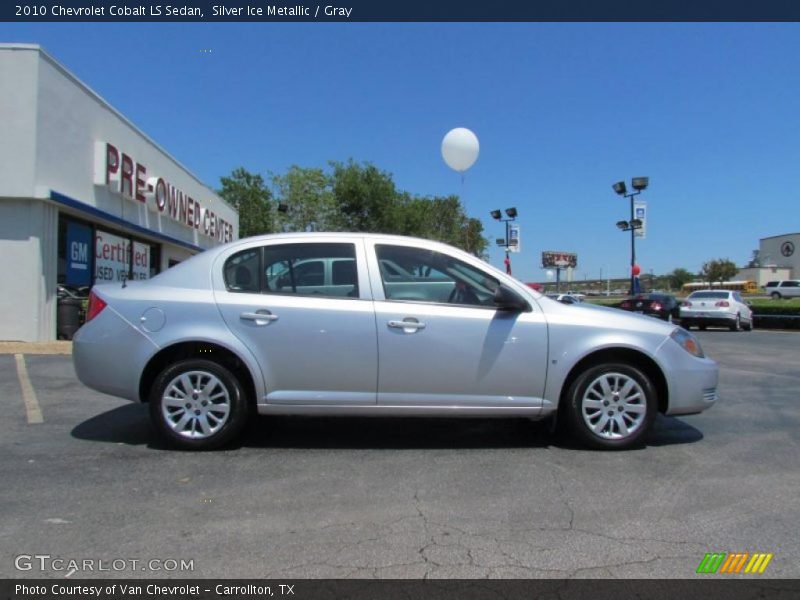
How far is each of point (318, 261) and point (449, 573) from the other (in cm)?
274

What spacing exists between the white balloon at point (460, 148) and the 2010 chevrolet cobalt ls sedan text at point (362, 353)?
8265 millimetres

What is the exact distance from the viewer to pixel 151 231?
1697 cm

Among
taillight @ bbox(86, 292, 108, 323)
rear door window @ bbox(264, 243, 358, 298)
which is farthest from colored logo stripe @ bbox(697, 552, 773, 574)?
taillight @ bbox(86, 292, 108, 323)

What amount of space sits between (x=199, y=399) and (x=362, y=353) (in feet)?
4.29

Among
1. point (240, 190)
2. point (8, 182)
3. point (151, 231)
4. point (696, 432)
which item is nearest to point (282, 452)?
point (696, 432)

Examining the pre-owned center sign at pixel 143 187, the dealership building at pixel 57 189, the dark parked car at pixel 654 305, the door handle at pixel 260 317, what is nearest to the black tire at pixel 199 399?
the door handle at pixel 260 317

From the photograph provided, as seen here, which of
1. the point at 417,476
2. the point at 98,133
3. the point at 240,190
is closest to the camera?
the point at 417,476

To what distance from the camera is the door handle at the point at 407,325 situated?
4.68 m

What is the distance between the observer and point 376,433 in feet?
17.8

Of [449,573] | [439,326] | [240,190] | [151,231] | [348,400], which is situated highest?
[240,190]

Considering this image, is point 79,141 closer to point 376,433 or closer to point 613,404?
point 376,433

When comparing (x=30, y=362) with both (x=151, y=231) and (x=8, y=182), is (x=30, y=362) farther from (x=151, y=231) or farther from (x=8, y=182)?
(x=151, y=231)

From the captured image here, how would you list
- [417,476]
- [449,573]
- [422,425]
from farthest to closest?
1. [422,425]
2. [417,476]
3. [449,573]

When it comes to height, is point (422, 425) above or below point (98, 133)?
below
